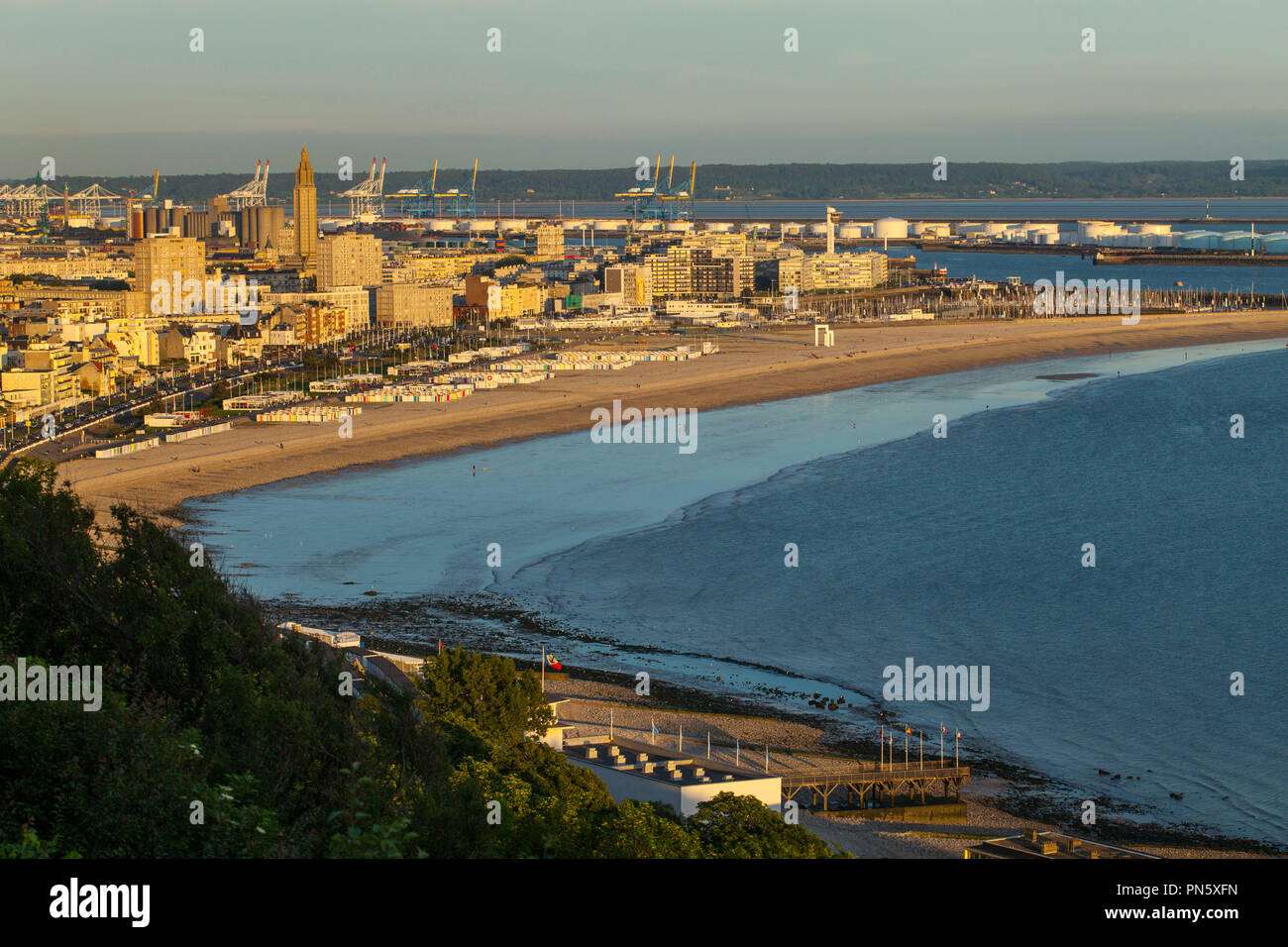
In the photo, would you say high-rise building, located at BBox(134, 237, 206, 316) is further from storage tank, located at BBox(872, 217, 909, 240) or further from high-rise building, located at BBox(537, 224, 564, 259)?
storage tank, located at BBox(872, 217, 909, 240)

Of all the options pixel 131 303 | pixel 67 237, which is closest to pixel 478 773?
pixel 131 303

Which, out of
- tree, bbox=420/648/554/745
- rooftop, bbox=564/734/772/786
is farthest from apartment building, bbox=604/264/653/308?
tree, bbox=420/648/554/745

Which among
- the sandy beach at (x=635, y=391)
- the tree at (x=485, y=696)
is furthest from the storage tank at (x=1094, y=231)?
the tree at (x=485, y=696)

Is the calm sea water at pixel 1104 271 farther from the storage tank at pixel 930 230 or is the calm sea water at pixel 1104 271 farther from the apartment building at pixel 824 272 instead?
the storage tank at pixel 930 230

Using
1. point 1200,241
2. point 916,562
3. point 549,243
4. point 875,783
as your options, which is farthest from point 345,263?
point 875,783

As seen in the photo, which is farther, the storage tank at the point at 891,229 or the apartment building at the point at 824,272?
the storage tank at the point at 891,229

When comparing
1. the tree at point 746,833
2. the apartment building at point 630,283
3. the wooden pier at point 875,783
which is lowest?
the wooden pier at point 875,783

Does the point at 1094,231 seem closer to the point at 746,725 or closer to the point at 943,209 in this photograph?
the point at 943,209
